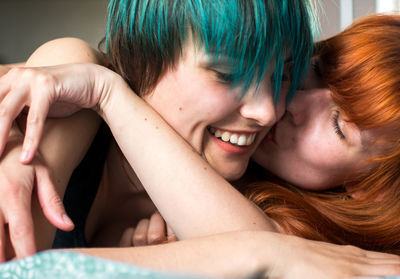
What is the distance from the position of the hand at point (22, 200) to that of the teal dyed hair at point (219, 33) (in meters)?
0.31

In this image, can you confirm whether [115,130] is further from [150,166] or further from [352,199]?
[352,199]

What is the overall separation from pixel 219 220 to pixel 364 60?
527 mm

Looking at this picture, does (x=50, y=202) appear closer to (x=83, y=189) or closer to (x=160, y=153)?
(x=160, y=153)

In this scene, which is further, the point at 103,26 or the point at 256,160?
the point at 103,26

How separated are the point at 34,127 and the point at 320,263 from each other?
0.52m

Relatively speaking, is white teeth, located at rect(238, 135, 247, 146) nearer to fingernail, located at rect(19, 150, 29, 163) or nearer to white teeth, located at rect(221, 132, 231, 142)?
white teeth, located at rect(221, 132, 231, 142)

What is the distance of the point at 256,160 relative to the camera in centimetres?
119

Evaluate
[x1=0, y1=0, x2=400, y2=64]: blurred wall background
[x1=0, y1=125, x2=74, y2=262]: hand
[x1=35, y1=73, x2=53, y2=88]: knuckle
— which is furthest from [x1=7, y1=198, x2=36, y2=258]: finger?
[x1=0, y1=0, x2=400, y2=64]: blurred wall background

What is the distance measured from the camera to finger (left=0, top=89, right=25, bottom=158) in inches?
30.7

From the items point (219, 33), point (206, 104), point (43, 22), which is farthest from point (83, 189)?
point (43, 22)

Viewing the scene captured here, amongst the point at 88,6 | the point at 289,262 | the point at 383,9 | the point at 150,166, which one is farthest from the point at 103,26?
the point at 289,262

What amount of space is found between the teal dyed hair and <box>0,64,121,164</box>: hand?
0.31 ft

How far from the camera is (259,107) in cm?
95

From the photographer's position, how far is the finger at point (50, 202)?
2.45ft
